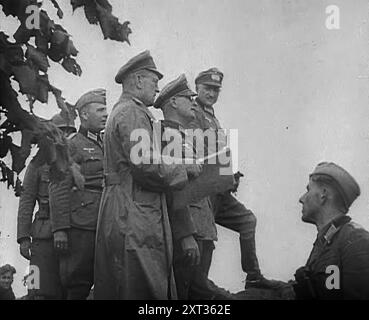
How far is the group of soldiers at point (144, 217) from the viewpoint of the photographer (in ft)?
38.1

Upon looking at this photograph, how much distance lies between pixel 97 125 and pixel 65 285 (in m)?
1.24

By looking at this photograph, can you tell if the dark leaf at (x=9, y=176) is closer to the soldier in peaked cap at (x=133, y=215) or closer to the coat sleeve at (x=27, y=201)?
the soldier in peaked cap at (x=133, y=215)

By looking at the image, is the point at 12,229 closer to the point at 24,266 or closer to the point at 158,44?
the point at 24,266

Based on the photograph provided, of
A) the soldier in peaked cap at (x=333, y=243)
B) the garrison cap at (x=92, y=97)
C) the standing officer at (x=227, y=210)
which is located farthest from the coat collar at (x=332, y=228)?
the garrison cap at (x=92, y=97)

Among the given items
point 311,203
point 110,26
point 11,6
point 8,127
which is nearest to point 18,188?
point 8,127

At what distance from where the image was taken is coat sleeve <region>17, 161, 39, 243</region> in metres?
12.1

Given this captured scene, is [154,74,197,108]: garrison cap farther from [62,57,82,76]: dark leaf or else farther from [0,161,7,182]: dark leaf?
[0,161,7,182]: dark leaf

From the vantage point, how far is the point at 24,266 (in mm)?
12102

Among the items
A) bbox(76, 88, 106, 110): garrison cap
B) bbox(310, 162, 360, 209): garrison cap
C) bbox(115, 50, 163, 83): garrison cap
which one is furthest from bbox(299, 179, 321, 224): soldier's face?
bbox(76, 88, 106, 110): garrison cap

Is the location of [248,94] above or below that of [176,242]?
above

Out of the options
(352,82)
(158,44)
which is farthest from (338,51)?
(158,44)

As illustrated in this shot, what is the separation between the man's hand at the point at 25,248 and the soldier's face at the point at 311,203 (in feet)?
6.74

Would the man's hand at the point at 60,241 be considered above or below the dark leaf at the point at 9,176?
below

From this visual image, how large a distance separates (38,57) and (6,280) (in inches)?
80.9
